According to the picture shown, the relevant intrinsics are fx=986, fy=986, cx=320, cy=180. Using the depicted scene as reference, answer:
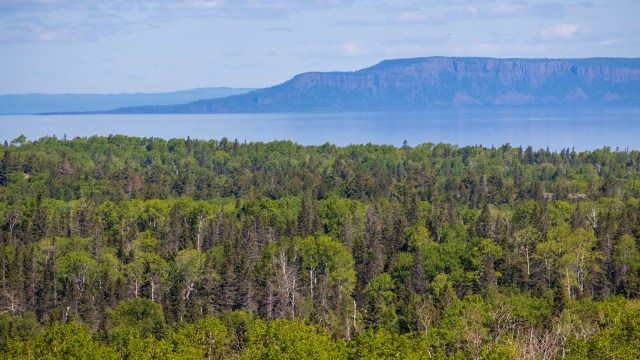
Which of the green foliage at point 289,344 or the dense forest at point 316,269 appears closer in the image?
the green foliage at point 289,344

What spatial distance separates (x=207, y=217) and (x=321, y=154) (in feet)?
220

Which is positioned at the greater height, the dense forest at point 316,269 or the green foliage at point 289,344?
the green foliage at point 289,344

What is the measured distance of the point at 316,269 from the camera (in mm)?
76938

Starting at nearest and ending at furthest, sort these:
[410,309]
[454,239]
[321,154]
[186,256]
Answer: [410,309] < [186,256] < [454,239] < [321,154]

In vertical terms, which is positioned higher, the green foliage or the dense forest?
the green foliage

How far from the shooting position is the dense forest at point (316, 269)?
47219 mm

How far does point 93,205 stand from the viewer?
10344 cm

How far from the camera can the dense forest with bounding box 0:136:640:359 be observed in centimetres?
4722

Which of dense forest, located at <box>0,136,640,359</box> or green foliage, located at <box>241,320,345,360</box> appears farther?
dense forest, located at <box>0,136,640,359</box>

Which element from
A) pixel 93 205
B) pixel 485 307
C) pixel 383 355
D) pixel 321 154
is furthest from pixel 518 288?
pixel 321 154

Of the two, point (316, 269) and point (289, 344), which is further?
point (316, 269)

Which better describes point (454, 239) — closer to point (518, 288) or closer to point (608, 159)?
point (518, 288)

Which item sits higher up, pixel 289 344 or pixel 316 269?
pixel 289 344

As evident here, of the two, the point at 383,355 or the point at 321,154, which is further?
the point at 321,154
